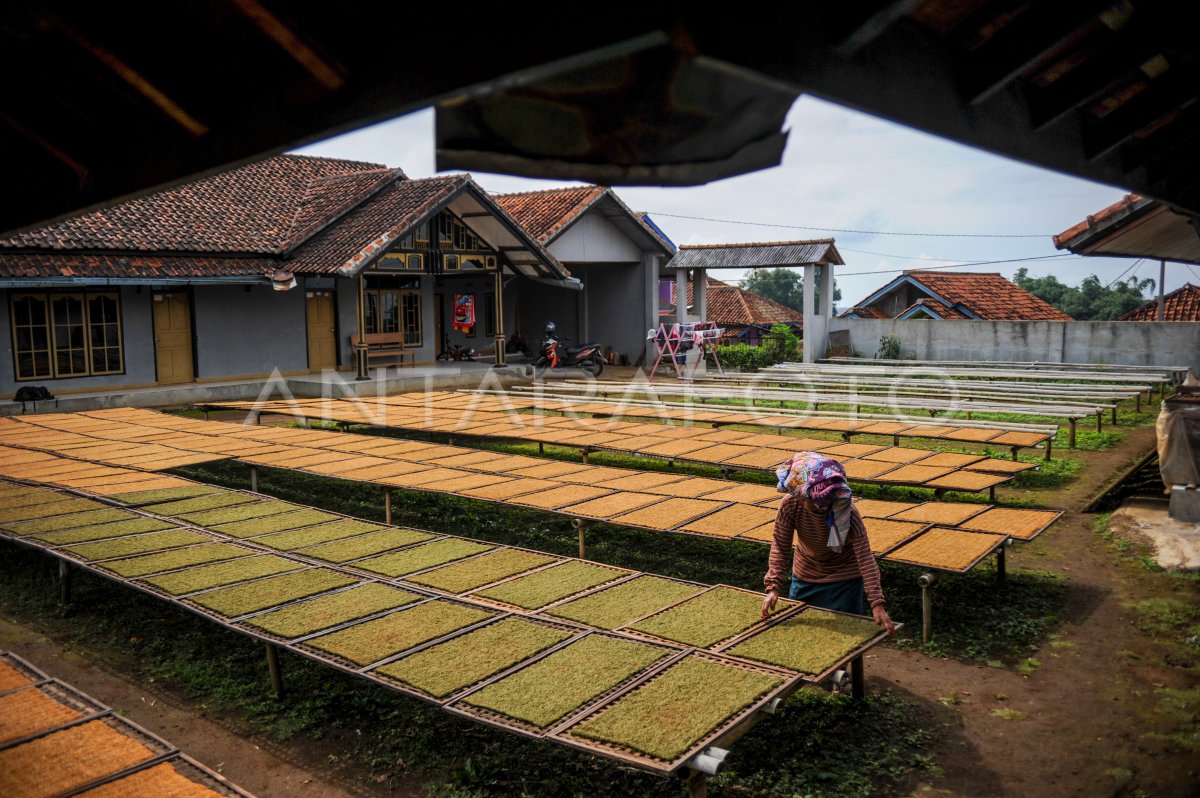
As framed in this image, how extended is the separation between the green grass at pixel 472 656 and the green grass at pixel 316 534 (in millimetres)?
2561

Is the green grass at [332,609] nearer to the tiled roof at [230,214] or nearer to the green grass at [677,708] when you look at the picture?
the green grass at [677,708]

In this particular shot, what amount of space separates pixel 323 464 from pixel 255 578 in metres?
3.79

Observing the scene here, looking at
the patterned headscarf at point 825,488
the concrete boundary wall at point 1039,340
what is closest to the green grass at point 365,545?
the patterned headscarf at point 825,488

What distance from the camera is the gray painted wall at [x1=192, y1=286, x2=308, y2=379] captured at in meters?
18.8

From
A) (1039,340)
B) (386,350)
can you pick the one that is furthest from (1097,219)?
(386,350)

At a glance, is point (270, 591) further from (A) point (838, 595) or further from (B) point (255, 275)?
(B) point (255, 275)

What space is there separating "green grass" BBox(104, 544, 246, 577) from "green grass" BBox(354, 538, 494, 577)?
3.73 feet

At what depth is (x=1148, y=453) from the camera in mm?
12453


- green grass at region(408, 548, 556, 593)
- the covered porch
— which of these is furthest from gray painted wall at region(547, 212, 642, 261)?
green grass at region(408, 548, 556, 593)

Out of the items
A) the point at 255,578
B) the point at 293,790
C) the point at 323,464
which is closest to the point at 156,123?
the point at 293,790

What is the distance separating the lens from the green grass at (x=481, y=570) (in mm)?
6349

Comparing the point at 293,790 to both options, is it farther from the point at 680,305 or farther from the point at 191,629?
the point at 680,305

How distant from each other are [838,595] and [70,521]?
6.48 metres

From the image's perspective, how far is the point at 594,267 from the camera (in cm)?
2684
